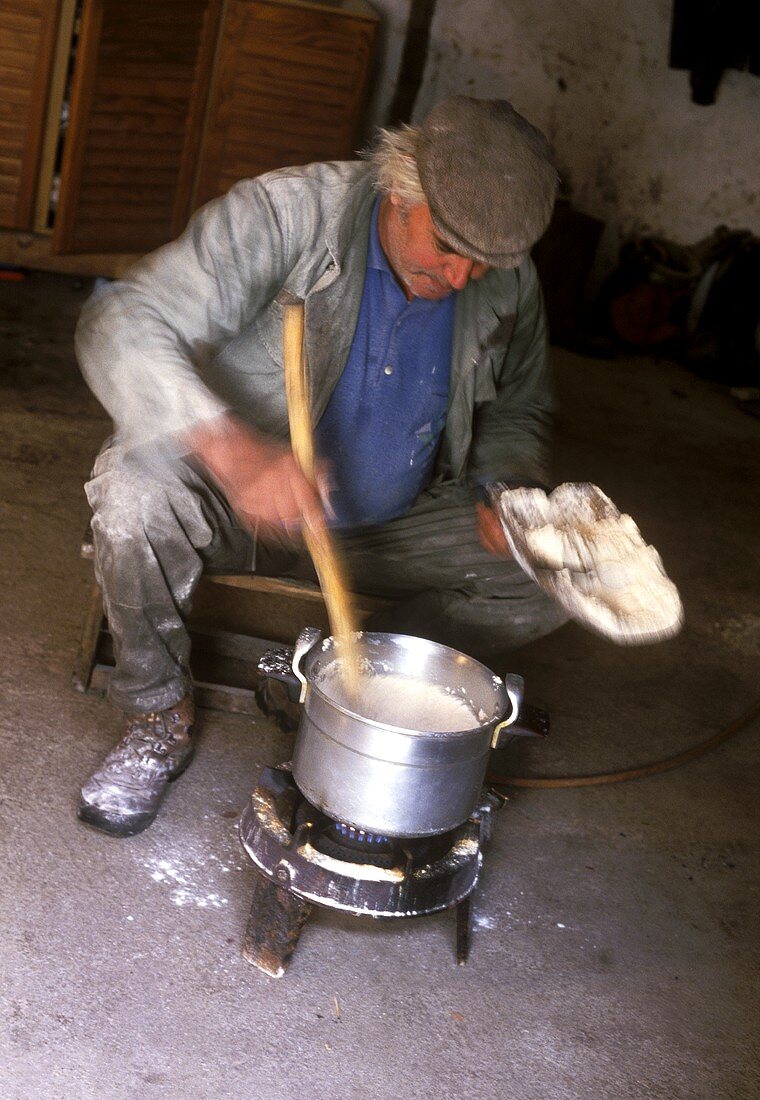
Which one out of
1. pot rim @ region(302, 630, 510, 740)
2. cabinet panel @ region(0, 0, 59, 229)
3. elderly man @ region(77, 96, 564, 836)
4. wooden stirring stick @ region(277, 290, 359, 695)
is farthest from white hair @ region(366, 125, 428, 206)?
cabinet panel @ region(0, 0, 59, 229)

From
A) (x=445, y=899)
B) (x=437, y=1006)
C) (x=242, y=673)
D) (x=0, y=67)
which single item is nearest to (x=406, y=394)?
(x=242, y=673)

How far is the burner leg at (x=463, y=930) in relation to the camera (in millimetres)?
2125

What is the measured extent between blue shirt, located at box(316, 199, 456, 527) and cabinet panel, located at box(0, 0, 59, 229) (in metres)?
2.97

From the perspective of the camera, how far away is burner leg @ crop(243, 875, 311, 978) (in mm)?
1953

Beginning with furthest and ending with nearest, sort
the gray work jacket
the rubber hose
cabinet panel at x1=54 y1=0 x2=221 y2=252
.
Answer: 1. cabinet panel at x1=54 y1=0 x2=221 y2=252
2. the rubber hose
3. the gray work jacket

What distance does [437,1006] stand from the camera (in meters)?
2.04

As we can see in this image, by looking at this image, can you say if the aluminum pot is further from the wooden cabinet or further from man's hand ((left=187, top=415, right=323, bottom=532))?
the wooden cabinet

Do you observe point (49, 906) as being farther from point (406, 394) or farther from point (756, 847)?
point (756, 847)

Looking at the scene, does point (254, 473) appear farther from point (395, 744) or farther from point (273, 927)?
point (273, 927)

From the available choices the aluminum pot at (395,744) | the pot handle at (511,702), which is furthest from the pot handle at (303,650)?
the pot handle at (511,702)

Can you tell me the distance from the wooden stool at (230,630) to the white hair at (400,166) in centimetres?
80

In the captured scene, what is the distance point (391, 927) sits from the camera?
2.19 m

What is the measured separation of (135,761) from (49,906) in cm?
35

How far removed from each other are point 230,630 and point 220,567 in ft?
2.27
